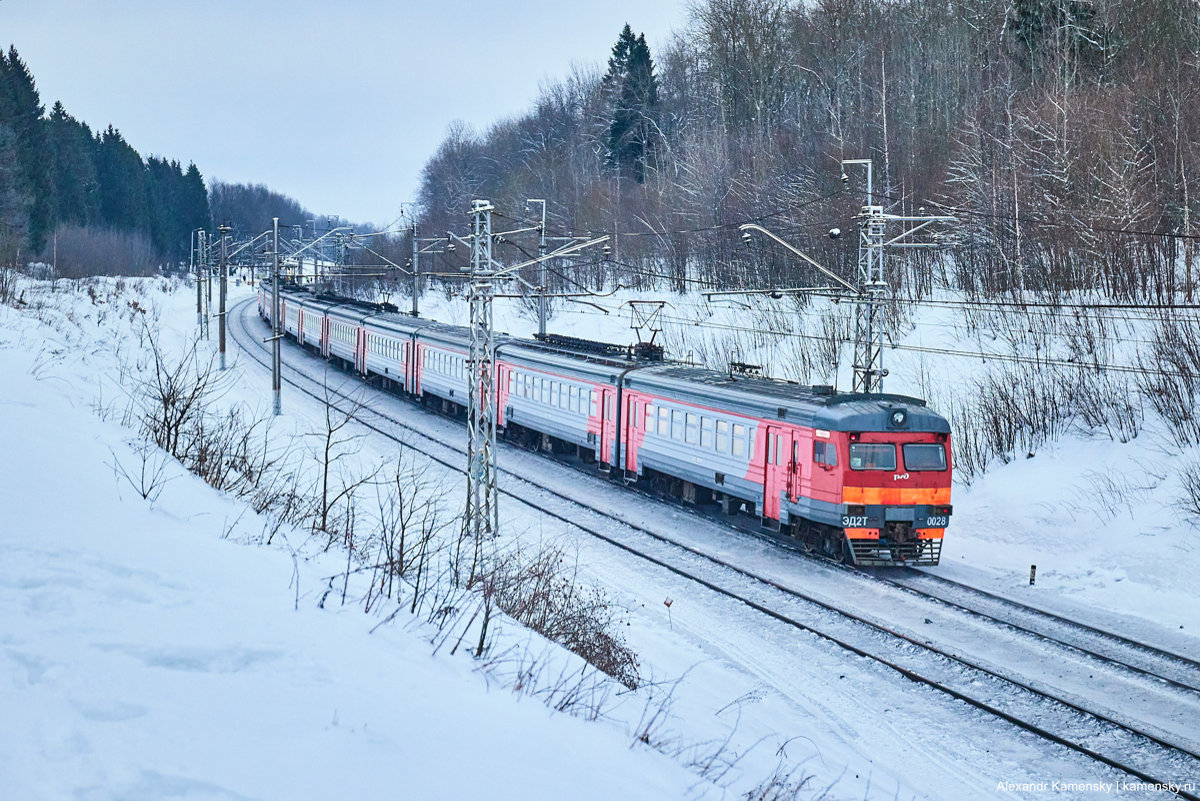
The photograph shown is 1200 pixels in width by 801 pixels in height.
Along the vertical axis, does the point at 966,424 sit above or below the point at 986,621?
above

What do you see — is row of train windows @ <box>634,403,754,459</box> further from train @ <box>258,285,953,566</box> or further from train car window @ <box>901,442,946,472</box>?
train car window @ <box>901,442,946,472</box>

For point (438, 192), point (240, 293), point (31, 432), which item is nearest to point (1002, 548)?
point (31, 432)

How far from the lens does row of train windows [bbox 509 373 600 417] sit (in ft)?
78.2

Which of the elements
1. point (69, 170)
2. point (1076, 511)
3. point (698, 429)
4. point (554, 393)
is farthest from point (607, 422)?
point (69, 170)

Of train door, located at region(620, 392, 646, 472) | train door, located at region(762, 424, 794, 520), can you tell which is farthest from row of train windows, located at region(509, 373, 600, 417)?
train door, located at region(762, 424, 794, 520)

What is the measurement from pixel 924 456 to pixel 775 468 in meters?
2.49

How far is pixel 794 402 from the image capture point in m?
17.3

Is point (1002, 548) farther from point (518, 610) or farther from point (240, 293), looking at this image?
point (240, 293)

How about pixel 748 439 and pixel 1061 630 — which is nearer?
pixel 1061 630

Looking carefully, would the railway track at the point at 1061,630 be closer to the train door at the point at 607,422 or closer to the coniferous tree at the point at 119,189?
the train door at the point at 607,422

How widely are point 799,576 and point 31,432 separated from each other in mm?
10895

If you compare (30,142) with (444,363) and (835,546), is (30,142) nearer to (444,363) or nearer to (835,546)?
(444,363)

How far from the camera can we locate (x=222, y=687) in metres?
6.12

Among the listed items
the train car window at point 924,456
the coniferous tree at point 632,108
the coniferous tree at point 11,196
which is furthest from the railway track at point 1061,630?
the coniferous tree at point 11,196
